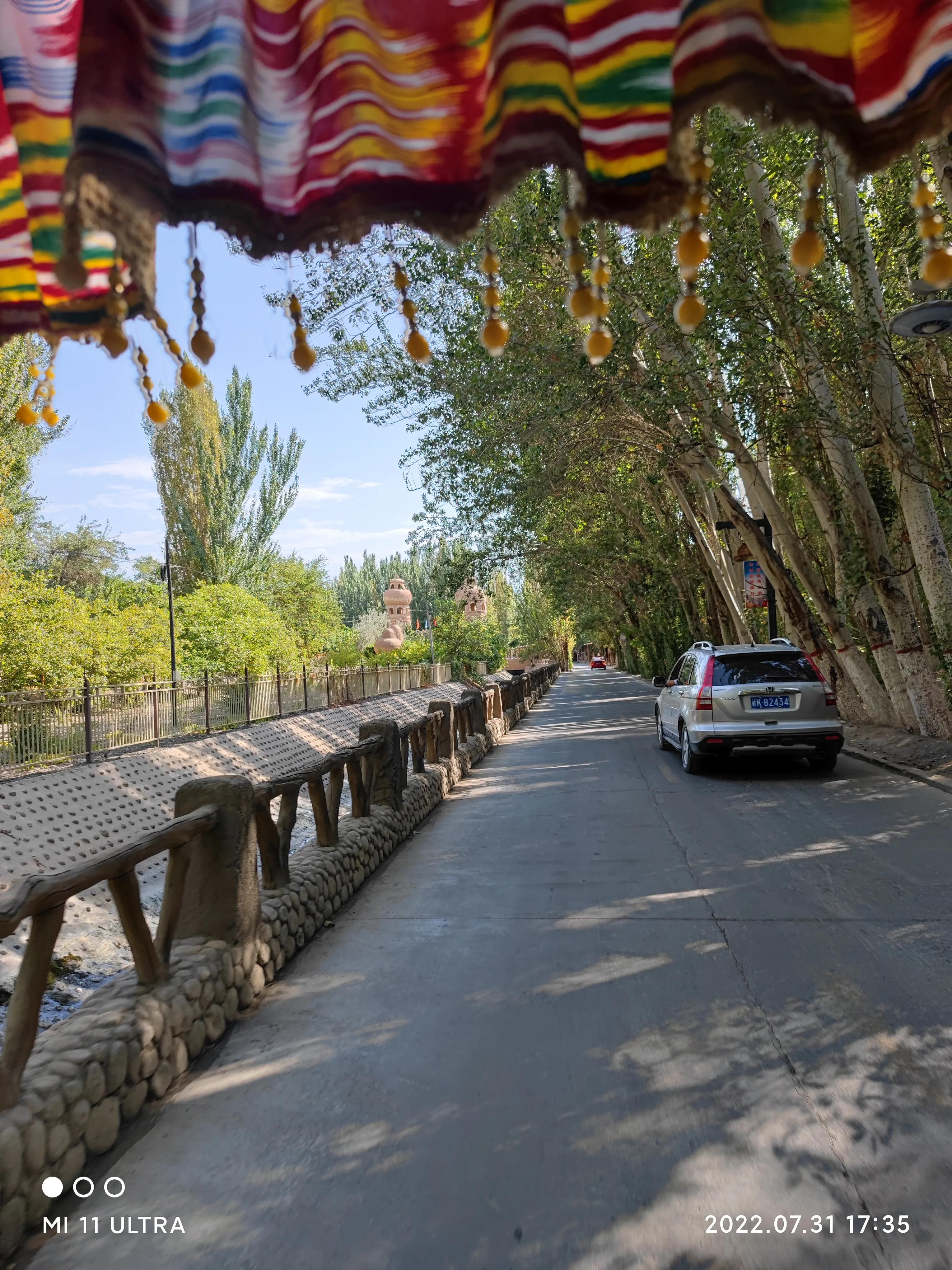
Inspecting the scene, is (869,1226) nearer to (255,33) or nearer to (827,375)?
(255,33)

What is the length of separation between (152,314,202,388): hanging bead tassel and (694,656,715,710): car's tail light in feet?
32.4

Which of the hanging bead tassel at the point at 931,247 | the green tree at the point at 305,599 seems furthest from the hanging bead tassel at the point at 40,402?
the green tree at the point at 305,599

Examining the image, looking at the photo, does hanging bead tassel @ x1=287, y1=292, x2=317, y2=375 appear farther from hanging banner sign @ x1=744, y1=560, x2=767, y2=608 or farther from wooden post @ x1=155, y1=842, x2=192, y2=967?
hanging banner sign @ x1=744, y1=560, x2=767, y2=608

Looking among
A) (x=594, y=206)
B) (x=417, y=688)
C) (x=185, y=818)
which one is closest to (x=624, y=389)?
(x=185, y=818)

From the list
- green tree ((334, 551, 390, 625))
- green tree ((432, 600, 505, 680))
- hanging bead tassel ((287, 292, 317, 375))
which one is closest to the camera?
hanging bead tassel ((287, 292, 317, 375))

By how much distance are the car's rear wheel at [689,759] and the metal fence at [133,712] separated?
29.9 ft

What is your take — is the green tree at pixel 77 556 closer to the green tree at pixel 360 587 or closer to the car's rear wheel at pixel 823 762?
the car's rear wheel at pixel 823 762

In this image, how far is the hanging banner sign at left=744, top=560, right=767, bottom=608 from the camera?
18.4 meters

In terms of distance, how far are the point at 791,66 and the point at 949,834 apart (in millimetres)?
7449

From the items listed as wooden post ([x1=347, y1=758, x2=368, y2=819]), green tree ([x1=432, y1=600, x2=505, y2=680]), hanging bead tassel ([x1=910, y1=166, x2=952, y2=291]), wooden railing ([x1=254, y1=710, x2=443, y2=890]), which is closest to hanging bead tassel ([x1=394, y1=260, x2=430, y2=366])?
hanging bead tassel ([x1=910, y1=166, x2=952, y2=291])

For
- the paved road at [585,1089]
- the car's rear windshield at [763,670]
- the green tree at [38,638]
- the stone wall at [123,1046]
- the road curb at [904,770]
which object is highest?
the green tree at [38,638]

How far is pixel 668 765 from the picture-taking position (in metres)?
13.6

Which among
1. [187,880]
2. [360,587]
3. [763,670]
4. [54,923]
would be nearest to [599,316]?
[54,923]

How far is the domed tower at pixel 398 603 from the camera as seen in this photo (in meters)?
64.4
